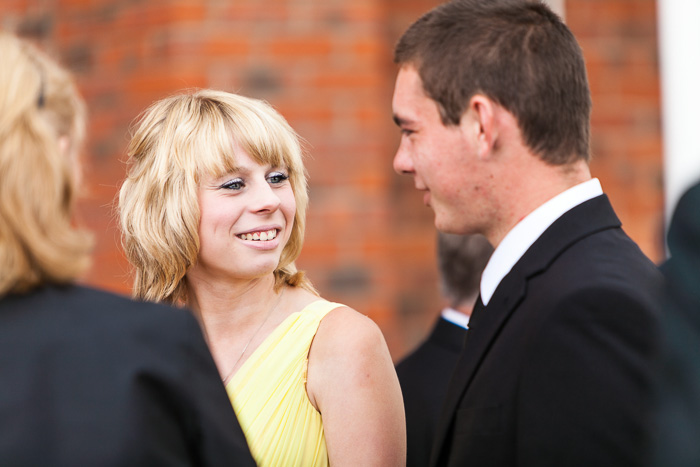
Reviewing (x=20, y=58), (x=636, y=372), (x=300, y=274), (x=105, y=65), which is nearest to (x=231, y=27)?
(x=105, y=65)

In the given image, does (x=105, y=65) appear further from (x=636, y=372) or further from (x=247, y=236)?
(x=636, y=372)

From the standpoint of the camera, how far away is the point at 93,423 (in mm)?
1659

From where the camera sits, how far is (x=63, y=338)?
5.52 feet

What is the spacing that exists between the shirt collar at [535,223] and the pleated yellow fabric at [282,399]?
2.20 ft

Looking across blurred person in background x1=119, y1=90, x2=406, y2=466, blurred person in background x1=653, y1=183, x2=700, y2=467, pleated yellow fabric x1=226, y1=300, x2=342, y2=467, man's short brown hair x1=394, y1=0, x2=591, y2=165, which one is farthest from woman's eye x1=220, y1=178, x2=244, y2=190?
blurred person in background x1=653, y1=183, x2=700, y2=467

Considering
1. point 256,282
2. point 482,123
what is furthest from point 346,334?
point 482,123

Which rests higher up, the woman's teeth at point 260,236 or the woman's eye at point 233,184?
the woman's eye at point 233,184

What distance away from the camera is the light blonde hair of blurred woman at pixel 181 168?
110 inches

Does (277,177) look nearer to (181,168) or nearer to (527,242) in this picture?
(181,168)

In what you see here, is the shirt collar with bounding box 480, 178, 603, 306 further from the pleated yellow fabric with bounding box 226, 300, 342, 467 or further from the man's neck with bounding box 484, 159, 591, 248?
the pleated yellow fabric with bounding box 226, 300, 342, 467

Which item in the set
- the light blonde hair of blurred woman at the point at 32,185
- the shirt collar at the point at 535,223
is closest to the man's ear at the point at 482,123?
the shirt collar at the point at 535,223

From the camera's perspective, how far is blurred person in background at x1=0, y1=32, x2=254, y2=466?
1653 mm

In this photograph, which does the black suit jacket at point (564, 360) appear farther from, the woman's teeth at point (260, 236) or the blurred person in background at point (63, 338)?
the woman's teeth at point (260, 236)

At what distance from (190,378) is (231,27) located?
3.06 meters
